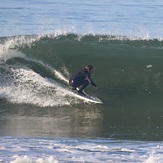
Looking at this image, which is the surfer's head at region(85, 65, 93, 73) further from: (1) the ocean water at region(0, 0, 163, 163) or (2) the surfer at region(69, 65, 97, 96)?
(1) the ocean water at region(0, 0, 163, 163)

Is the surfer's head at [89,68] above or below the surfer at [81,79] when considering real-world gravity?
above

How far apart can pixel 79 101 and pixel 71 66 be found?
10.4ft

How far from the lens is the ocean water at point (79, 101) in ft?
29.8

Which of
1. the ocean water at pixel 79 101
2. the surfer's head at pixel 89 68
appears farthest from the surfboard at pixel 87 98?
the surfer's head at pixel 89 68

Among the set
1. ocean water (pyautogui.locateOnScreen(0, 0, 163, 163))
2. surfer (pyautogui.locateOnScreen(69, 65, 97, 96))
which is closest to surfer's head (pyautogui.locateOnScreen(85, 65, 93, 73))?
surfer (pyautogui.locateOnScreen(69, 65, 97, 96))

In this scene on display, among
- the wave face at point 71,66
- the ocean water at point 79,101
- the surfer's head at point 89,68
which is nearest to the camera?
the ocean water at point 79,101

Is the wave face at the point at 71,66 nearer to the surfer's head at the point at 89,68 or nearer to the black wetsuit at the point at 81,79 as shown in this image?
the black wetsuit at the point at 81,79

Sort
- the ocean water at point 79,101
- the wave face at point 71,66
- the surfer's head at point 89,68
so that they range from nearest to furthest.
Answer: the ocean water at point 79,101, the surfer's head at point 89,68, the wave face at point 71,66

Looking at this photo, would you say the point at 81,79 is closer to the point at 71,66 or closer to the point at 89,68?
the point at 89,68

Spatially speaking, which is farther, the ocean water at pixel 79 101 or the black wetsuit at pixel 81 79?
the black wetsuit at pixel 81 79

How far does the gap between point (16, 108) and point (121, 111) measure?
266cm

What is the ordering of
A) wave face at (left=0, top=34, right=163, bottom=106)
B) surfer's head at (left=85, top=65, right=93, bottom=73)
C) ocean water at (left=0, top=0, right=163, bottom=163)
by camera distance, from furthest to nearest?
wave face at (left=0, top=34, right=163, bottom=106)
surfer's head at (left=85, top=65, right=93, bottom=73)
ocean water at (left=0, top=0, right=163, bottom=163)

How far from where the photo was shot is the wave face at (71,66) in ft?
51.6

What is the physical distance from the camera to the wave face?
15.7 metres
